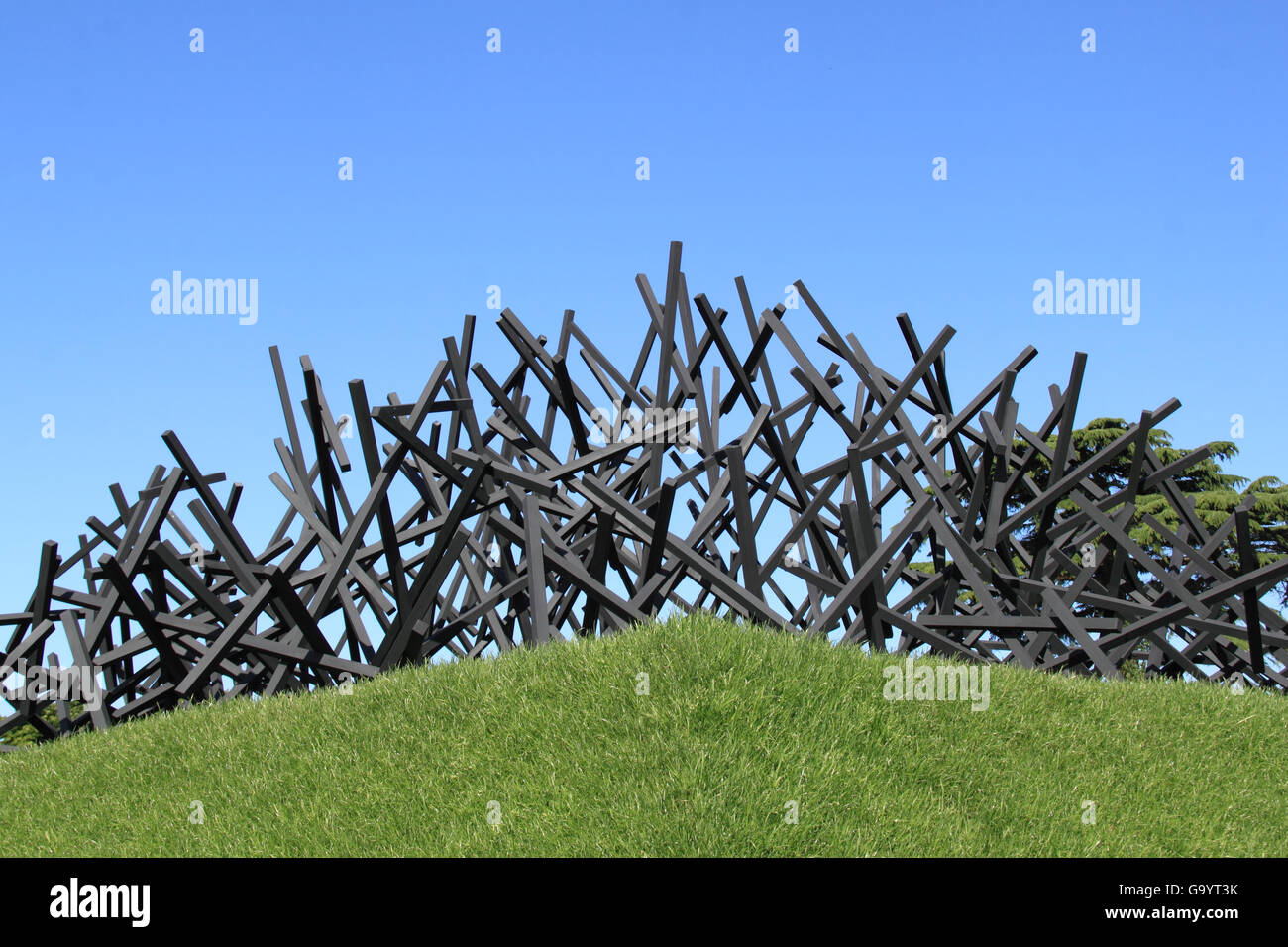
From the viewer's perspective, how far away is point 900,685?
7465 millimetres

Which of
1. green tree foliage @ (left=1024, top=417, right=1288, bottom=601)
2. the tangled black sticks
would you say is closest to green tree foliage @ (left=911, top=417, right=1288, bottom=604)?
green tree foliage @ (left=1024, top=417, right=1288, bottom=601)

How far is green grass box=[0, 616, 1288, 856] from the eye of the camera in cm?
605

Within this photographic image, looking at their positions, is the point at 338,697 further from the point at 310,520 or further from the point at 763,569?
the point at 763,569

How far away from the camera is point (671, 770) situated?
611 cm

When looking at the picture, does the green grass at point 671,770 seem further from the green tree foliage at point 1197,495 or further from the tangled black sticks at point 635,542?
the green tree foliage at point 1197,495

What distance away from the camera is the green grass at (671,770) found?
6.05 meters

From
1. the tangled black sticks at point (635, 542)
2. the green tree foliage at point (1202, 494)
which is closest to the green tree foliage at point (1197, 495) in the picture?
the green tree foliage at point (1202, 494)

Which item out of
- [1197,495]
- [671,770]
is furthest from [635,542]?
[1197,495]

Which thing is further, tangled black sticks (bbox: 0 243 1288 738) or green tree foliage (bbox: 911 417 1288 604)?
green tree foliage (bbox: 911 417 1288 604)

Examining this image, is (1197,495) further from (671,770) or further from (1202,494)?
(671,770)

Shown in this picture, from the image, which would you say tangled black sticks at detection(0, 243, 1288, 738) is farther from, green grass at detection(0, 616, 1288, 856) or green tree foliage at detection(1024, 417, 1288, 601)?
green tree foliage at detection(1024, 417, 1288, 601)

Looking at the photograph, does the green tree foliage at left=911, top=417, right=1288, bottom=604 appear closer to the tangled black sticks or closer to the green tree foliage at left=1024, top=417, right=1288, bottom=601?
the green tree foliage at left=1024, top=417, right=1288, bottom=601
